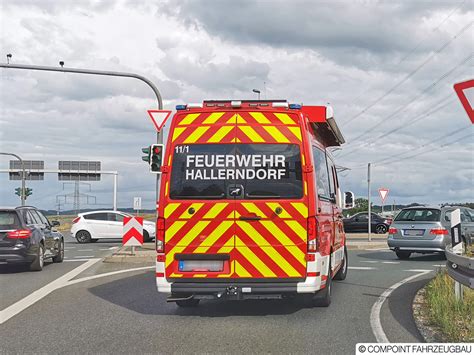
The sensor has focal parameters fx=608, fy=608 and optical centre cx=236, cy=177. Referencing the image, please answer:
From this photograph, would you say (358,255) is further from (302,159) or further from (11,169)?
(11,169)

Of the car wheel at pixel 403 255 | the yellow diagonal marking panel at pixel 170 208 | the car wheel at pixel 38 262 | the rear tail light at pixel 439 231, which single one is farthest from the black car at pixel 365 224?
the yellow diagonal marking panel at pixel 170 208

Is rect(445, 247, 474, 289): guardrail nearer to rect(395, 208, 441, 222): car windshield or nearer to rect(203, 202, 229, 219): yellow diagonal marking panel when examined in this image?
rect(203, 202, 229, 219): yellow diagonal marking panel

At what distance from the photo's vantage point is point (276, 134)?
820cm

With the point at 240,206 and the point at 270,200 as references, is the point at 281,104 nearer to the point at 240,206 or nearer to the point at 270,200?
the point at 270,200

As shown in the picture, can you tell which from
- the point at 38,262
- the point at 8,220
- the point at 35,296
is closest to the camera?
the point at 35,296

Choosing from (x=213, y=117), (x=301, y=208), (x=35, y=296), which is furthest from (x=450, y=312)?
(x=35, y=296)

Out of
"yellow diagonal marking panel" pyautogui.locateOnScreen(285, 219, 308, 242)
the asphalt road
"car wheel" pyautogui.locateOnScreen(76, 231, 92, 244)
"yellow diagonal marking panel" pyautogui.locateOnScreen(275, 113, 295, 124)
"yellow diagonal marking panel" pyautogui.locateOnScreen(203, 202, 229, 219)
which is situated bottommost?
the asphalt road

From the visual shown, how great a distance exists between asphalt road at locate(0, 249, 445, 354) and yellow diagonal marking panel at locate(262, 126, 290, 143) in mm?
2400

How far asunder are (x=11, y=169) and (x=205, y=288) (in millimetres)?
41220

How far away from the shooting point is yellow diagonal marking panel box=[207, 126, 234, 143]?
27.1 feet

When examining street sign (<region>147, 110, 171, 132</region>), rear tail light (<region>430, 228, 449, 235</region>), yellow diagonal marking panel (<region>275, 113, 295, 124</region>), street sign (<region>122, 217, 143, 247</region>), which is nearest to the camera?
yellow diagonal marking panel (<region>275, 113, 295, 124</region>)

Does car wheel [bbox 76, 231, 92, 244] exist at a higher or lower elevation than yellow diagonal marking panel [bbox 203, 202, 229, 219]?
lower

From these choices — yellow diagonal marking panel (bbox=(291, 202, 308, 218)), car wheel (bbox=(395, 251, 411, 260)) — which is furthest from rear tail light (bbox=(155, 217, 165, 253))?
car wheel (bbox=(395, 251, 411, 260))

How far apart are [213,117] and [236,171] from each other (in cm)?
84
